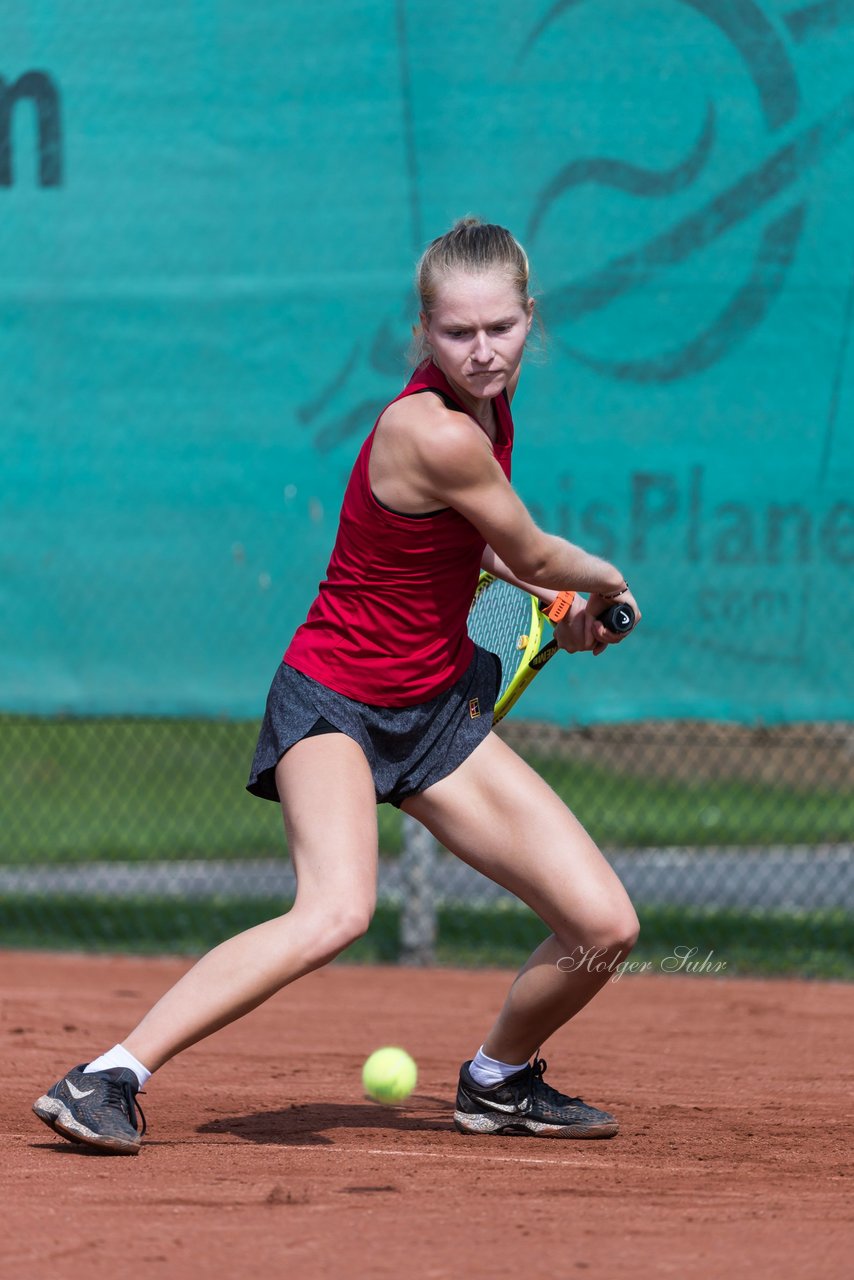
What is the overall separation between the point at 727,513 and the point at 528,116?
1538 millimetres

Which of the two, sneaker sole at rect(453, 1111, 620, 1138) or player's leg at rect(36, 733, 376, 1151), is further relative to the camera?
sneaker sole at rect(453, 1111, 620, 1138)

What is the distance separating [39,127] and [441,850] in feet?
16.1

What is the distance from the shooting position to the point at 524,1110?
354 cm

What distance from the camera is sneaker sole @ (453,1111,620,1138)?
3.48 metres

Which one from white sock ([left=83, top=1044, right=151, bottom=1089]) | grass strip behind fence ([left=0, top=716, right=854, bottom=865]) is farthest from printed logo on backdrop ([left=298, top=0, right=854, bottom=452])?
grass strip behind fence ([left=0, top=716, right=854, bottom=865])

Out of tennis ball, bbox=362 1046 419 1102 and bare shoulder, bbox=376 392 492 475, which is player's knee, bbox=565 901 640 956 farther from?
bare shoulder, bbox=376 392 492 475

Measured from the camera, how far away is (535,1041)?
3.49 meters

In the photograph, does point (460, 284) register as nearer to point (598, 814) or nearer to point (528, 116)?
point (528, 116)

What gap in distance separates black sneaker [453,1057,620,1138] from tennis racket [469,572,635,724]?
776 mm

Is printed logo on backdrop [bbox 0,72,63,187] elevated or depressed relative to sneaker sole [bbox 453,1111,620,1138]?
elevated

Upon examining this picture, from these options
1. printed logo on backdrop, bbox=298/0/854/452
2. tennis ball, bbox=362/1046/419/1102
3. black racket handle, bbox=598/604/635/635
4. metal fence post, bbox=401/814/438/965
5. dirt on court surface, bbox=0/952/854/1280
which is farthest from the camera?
metal fence post, bbox=401/814/438/965

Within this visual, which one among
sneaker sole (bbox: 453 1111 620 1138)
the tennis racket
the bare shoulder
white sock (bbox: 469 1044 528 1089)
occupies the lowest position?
sneaker sole (bbox: 453 1111 620 1138)

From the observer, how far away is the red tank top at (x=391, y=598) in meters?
3.17

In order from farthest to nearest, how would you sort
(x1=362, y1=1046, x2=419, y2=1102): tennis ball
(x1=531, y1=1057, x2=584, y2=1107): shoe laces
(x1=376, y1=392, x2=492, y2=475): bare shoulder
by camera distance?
(x1=531, y1=1057, x2=584, y2=1107): shoe laces, (x1=362, y1=1046, x2=419, y2=1102): tennis ball, (x1=376, y1=392, x2=492, y2=475): bare shoulder
